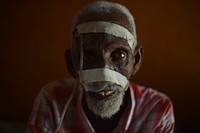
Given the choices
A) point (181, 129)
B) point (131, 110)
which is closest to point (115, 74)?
point (131, 110)

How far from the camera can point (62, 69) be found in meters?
1.72

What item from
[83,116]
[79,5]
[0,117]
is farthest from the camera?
[0,117]

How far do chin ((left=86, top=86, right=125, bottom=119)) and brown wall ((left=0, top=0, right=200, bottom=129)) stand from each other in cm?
51

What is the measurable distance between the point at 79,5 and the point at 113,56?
0.53 meters

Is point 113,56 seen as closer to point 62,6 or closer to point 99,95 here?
point 99,95

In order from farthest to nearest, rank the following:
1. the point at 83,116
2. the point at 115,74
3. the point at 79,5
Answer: the point at 79,5
the point at 83,116
the point at 115,74

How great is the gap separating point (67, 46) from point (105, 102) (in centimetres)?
56

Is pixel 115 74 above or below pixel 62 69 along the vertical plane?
above

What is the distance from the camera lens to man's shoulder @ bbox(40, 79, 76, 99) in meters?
1.30

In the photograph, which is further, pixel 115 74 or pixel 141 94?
pixel 141 94

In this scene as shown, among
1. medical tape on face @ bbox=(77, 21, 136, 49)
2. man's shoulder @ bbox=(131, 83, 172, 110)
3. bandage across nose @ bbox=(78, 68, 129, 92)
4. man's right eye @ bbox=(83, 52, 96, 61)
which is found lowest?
man's shoulder @ bbox=(131, 83, 172, 110)

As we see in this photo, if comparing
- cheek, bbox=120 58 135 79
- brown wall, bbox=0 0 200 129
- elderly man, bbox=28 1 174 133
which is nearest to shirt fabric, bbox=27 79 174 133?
elderly man, bbox=28 1 174 133

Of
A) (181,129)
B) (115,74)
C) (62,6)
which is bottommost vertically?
(181,129)

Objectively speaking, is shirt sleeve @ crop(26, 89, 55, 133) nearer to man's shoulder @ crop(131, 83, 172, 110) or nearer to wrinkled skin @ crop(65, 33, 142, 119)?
wrinkled skin @ crop(65, 33, 142, 119)
